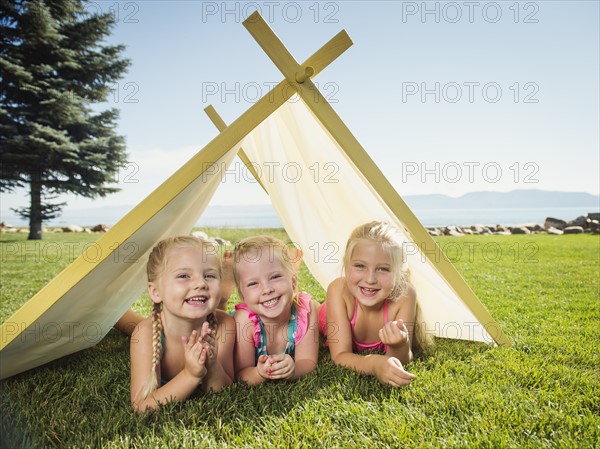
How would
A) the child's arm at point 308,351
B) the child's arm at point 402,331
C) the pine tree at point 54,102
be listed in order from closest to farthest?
the child's arm at point 402,331, the child's arm at point 308,351, the pine tree at point 54,102

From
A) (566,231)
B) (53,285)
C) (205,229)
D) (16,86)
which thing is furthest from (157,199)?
(16,86)

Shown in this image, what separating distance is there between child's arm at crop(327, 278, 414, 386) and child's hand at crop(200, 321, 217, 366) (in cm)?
87

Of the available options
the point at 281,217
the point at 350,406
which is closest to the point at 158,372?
the point at 350,406

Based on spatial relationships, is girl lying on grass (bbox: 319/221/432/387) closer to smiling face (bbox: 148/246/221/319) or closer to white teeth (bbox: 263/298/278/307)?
white teeth (bbox: 263/298/278/307)

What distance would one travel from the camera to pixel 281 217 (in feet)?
14.1

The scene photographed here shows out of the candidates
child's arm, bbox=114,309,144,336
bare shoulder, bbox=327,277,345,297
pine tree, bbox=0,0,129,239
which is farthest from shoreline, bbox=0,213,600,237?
bare shoulder, bbox=327,277,345,297

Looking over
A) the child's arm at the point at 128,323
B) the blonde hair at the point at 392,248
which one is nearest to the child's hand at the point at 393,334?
the blonde hair at the point at 392,248

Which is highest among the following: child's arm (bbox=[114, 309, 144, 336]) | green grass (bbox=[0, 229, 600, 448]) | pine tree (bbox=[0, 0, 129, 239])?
pine tree (bbox=[0, 0, 129, 239])

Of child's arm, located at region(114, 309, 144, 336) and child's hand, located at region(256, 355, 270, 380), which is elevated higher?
child's hand, located at region(256, 355, 270, 380)

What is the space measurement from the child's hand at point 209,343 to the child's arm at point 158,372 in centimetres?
3

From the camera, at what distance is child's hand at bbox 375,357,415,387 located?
94.2 inches

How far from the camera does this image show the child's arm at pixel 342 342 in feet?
8.54

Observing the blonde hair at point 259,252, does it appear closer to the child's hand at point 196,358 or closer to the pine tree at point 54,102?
the child's hand at point 196,358

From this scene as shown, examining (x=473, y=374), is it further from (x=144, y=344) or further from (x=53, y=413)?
(x=53, y=413)
